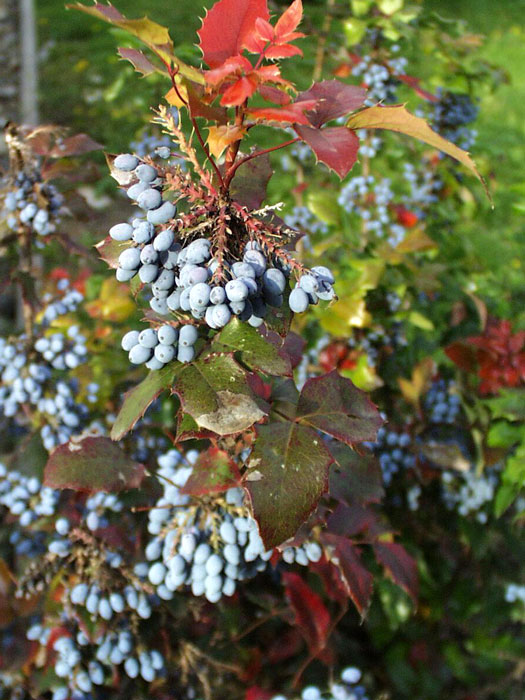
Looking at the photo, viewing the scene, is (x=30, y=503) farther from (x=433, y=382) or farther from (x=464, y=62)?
(x=464, y=62)

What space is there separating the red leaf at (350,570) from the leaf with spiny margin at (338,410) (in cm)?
22

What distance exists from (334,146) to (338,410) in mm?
331

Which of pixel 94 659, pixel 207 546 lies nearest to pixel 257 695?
pixel 94 659

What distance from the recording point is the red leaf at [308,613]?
3.51ft

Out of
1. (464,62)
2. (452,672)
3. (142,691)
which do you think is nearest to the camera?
(142,691)

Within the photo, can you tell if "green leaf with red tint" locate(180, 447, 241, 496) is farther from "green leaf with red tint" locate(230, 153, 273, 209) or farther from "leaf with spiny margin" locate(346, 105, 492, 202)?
"leaf with spiny margin" locate(346, 105, 492, 202)

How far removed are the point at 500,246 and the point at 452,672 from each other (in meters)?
2.15

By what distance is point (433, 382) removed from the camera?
1.54m

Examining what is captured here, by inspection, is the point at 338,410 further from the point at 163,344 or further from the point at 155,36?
the point at 155,36

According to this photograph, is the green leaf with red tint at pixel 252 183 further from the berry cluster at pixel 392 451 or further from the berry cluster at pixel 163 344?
the berry cluster at pixel 392 451

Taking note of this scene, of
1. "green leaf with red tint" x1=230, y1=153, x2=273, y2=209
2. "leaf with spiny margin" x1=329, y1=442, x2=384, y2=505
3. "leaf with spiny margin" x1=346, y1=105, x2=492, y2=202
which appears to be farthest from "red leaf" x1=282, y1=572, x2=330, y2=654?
"leaf with spiny margin" x1=346, y1=105, x2=492, y2=202

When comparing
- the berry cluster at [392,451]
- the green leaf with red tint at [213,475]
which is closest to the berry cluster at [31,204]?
the green leaf with red tint at [213,475]

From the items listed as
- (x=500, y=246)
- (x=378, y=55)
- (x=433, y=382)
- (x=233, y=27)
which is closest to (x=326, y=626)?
(x=433, y=382)

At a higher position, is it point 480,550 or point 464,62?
point 464,62
